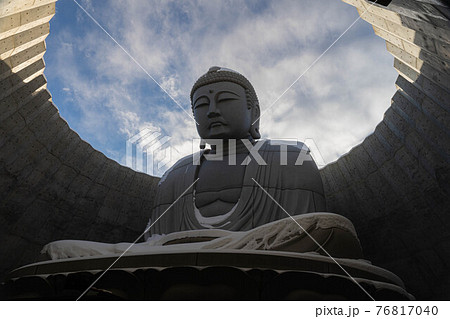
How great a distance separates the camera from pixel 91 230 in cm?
502

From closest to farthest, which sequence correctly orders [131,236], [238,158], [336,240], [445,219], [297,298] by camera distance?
[297,298], [336,240], [445,219], [238,158], [131,236]

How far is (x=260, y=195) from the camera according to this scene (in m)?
3.86

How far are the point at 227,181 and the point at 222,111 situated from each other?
2.83 feet

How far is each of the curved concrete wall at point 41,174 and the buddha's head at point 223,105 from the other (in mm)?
1629

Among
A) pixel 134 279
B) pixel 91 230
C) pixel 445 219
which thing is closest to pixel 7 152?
pixel 91 230

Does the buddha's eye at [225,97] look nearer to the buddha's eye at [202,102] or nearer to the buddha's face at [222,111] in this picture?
the buddha's face at [222,111]

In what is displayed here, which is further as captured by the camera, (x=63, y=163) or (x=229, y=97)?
(x=63, y=163)

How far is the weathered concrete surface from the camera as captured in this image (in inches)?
143

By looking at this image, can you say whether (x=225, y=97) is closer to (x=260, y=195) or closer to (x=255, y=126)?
(x=255, y=126)

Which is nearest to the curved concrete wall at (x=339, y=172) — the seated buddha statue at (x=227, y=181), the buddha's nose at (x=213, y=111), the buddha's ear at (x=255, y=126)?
the seated buddha statue at (x=227, y=181)

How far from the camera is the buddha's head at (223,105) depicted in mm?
4375

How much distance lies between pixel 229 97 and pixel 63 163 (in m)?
2.35

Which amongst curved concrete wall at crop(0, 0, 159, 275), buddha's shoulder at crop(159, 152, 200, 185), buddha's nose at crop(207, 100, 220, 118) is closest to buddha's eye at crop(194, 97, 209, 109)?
buddha's nose at crop(207, 100, 220, 118)
